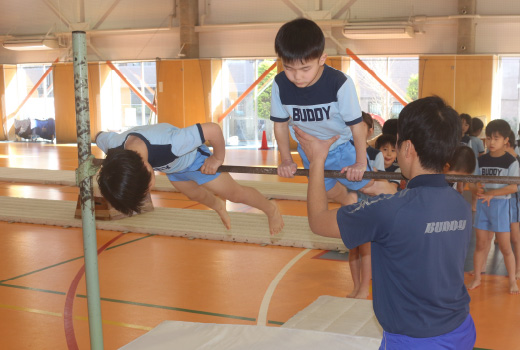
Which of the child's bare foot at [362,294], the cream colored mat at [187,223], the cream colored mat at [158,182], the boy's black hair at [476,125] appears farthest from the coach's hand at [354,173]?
the boy's black hair at [476,125]

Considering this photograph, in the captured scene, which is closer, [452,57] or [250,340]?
[250,340]

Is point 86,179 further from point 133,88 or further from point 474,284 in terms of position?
point 133,88

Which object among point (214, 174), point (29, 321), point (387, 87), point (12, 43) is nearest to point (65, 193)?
point (29, 321)

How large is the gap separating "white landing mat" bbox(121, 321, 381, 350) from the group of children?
677mm

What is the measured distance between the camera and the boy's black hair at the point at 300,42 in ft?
8.68

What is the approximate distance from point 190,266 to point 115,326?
1435 millimetres

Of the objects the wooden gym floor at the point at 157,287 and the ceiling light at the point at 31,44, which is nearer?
the wooden gym floor at the point at 157,287

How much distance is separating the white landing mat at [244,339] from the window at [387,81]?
13.0 metres

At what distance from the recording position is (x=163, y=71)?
17219 mm

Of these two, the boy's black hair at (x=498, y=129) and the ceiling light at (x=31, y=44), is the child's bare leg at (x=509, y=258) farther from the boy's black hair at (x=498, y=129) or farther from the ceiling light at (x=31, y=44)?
the ceiling light at (x=31, y=44)

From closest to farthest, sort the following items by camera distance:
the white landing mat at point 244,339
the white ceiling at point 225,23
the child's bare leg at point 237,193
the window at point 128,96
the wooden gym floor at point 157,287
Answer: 1. the white landing mat at point 244,339
2. the child's bare leg at point 237,193
3. the wooden gym floor at point 157,287
4. the white ceiling at point 225,23
5. the window at point 128,96

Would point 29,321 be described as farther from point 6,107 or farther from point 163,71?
point 6,107

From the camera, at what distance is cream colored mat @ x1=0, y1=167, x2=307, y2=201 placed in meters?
8.52

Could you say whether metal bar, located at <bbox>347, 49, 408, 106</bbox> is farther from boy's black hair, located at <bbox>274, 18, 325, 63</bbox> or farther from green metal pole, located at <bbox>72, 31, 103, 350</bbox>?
green metal pole, located at <bbox>72, 31, 103, 350</bbox>
